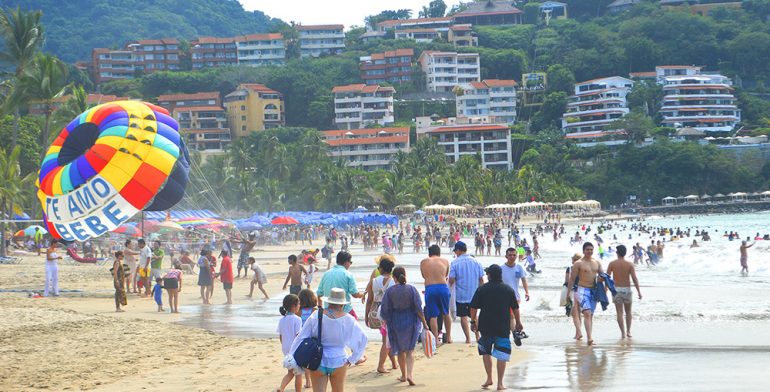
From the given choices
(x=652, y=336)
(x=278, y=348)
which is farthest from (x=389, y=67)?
(x=278, y=348)

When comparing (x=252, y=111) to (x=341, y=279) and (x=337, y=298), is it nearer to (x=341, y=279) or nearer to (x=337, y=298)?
(x=341, y=279)

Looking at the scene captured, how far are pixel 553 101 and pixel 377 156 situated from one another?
91.4 ft

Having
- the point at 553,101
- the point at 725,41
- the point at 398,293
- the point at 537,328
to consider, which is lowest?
the point at 537,328

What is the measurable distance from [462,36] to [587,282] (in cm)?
13829

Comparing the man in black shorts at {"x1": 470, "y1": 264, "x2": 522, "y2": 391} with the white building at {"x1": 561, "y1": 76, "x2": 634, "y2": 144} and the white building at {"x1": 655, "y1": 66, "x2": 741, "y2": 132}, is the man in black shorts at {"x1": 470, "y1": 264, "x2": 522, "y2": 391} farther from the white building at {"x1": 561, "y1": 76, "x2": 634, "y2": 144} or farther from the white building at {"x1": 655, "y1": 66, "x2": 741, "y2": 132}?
the white building at {"x1": 655, "y1": 66, "x2": 741, "y2": 132}

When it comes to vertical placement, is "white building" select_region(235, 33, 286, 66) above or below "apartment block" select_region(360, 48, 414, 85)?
above

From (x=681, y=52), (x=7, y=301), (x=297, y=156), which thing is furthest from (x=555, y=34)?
(x=7, y=301)

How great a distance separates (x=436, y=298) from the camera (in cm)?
1107

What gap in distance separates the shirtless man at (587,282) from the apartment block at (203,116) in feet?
352

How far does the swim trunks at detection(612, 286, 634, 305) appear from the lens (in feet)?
41.0

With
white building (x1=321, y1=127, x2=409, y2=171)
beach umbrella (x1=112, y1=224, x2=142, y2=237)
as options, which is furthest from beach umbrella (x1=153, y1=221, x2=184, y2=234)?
white building (x1=321, y1=127, x2=409, y2=171)

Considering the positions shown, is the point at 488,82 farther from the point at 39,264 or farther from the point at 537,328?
the point at 537,328

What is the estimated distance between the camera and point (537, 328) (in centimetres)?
1413

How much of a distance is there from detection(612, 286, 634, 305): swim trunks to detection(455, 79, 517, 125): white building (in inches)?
4346
